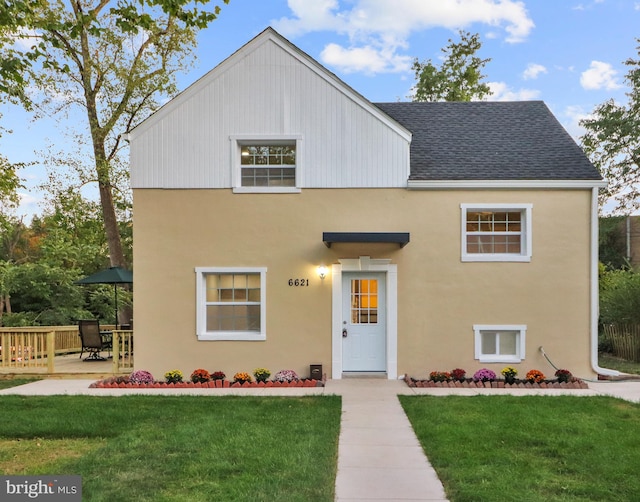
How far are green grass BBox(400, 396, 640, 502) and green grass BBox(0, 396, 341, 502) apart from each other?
1300 mm

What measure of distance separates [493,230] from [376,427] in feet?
19.3

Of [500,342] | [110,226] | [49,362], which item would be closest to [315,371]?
[500,342]

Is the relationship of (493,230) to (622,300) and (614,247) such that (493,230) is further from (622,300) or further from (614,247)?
(614,247)

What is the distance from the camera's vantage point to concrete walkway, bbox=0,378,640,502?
186 inches

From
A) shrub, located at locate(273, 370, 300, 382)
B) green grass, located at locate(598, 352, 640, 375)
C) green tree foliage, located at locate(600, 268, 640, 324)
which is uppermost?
green tree foliage, located at locate(600, 268, 640, 324)

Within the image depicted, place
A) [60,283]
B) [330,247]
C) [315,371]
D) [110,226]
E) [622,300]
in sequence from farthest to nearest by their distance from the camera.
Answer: [60,283], [110,226], [622,300], [330,247], [315,371]

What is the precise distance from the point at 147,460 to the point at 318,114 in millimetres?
7753

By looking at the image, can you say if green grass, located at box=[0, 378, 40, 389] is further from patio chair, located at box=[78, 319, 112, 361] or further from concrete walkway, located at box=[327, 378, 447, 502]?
concrete walkway, located at box=[327, 378, 447, 502]

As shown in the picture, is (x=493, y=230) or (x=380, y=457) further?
(x=493, y=230)

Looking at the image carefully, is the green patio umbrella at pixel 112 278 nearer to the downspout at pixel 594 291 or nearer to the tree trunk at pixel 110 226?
the tree trunk at pixel 110 226

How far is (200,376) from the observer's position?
1021 cm

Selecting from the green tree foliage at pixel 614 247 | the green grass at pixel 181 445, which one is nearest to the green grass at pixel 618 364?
the green grass at pixel 181 445

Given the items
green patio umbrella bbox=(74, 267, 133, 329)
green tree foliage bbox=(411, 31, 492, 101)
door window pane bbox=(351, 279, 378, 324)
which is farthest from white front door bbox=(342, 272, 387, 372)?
green tree foliage bbox=(411, 31, 492, 101)

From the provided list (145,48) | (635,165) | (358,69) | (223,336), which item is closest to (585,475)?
(223,336)
